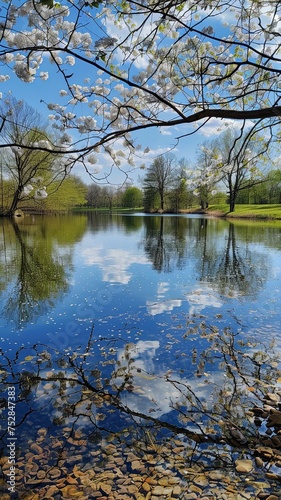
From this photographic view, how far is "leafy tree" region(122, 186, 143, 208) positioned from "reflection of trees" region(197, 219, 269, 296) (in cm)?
5383

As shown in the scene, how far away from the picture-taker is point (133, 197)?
6650 centimetres

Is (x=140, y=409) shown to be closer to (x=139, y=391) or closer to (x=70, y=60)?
(x=139, y=391)

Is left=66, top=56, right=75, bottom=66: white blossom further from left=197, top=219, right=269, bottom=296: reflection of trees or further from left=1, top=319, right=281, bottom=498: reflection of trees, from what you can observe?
left=197, top=219, right=269, bottom=296: reflection of trees

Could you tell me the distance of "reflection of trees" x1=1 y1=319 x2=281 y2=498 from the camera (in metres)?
2.19

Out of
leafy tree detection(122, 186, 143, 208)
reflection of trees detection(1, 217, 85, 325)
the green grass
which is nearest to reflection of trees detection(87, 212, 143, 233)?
reflection of trees detection(1, 217, 85, 325)

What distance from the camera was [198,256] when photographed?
10.8 metres

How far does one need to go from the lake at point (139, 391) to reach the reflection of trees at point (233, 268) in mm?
285

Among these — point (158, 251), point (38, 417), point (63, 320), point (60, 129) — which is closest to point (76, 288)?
point (63, 320)

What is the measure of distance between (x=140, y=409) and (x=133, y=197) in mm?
64924

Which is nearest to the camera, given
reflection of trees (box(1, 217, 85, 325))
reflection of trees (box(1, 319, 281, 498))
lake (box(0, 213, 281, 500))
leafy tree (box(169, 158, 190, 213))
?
lake (box(0, 213, 281, 500))

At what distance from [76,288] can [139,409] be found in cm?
418

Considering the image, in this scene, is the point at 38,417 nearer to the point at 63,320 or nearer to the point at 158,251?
the point at 63,320

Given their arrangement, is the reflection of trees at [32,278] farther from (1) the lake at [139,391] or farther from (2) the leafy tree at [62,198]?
(2) the leafy tree at [62,198]

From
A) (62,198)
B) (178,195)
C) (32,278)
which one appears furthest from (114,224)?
(178,195)
